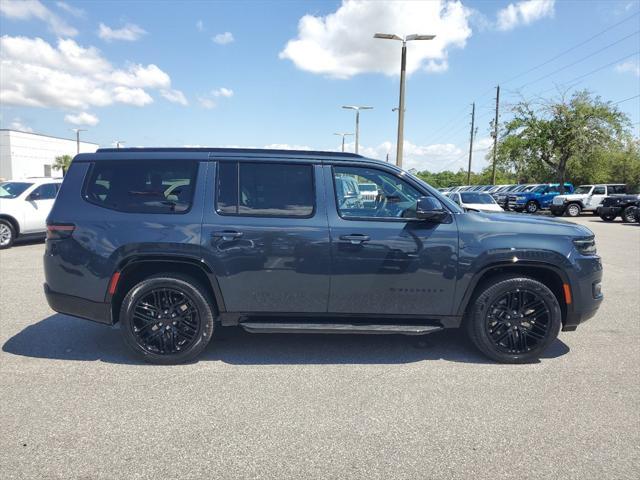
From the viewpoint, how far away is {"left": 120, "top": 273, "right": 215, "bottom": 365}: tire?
149 inches

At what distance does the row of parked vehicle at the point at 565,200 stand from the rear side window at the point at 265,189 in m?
12.8

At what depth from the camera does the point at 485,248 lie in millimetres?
3758

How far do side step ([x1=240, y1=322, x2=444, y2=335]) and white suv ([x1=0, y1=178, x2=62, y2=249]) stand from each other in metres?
8.69

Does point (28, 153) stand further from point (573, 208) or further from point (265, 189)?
point (265, 189)

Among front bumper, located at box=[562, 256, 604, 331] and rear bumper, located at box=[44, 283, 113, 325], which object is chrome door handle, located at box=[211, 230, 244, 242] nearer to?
rear bumper, located at box=[44, 283, 113, 325]

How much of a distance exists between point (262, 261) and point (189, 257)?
0.64 m

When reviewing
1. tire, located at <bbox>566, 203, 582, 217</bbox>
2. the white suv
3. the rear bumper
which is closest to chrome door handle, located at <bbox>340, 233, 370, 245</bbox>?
the rear bumper

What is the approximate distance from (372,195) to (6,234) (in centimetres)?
1009

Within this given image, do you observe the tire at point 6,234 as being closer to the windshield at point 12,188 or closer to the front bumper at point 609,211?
the windshield at point 12,188

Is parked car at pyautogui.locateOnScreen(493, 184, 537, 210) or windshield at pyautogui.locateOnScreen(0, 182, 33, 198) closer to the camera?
windshield at pyautogui.locateOnScreen(0, 182, 33, 198)

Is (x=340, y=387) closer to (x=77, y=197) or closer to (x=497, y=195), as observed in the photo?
(x=77, y=197)

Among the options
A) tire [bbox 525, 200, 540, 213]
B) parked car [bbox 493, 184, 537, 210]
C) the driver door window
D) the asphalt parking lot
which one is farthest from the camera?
parked car [bbox 493, 184, 537, 210]

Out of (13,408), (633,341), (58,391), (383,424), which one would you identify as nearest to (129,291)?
(58,391)

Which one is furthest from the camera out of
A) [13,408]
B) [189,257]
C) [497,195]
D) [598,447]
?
[497,195]
